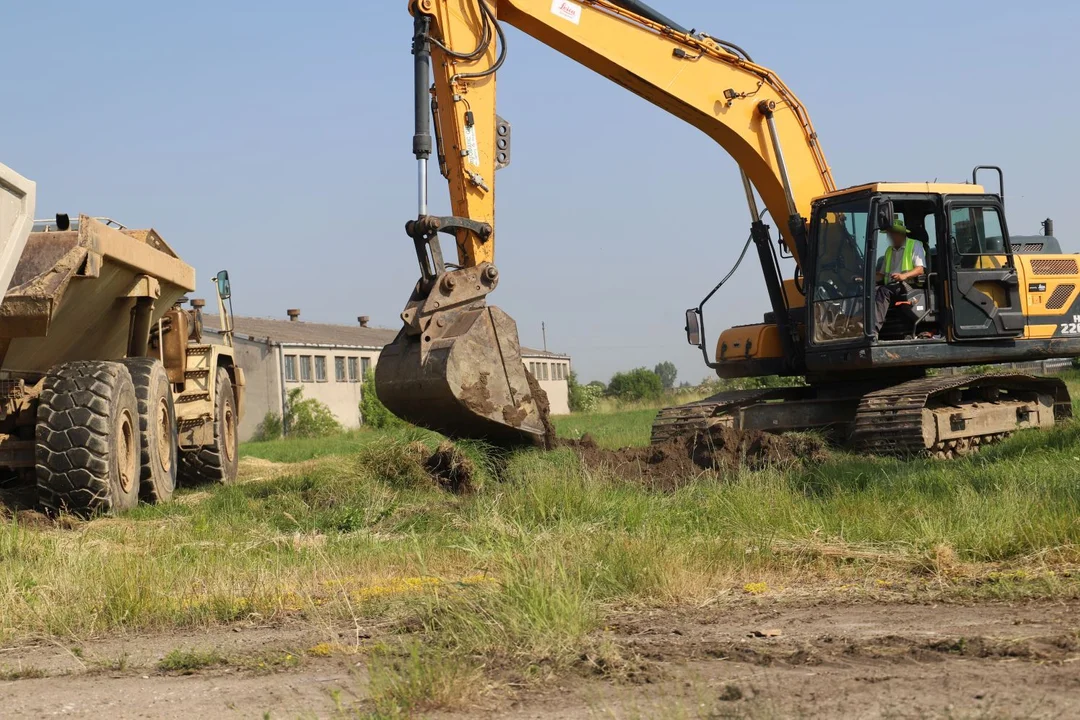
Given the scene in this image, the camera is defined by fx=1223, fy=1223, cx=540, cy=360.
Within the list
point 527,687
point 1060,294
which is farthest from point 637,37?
point 527,687

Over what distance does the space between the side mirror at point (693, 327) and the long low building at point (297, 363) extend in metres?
27.5

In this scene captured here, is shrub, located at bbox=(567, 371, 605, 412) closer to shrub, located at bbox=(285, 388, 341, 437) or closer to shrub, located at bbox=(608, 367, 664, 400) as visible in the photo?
shrub, located at bbox=(608, 367, 664, 400)

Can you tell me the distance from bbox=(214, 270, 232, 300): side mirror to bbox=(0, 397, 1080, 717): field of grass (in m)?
4.92

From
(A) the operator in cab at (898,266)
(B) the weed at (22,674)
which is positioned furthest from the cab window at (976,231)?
(B) the weed at (22,674)

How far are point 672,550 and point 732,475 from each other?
4.25 meters

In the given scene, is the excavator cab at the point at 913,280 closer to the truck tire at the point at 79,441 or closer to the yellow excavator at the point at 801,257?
the yellow excavator at the point at 801,257

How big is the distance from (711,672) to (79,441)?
20.8 feet

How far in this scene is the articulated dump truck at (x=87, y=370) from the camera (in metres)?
8.67

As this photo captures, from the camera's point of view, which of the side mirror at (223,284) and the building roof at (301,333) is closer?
the side mirror at (223,284)

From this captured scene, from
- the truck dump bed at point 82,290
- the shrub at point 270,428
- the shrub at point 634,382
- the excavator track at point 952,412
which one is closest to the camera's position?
the truck dump bed at point 82,290

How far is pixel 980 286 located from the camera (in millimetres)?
12430

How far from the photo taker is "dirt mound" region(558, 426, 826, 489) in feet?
35.0

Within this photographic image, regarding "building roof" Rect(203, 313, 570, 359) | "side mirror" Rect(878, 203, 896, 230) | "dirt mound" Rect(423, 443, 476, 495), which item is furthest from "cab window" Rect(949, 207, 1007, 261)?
"building roof" Rect(203, 313, 570, 359)

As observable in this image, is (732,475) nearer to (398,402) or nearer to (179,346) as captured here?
(398,402)
